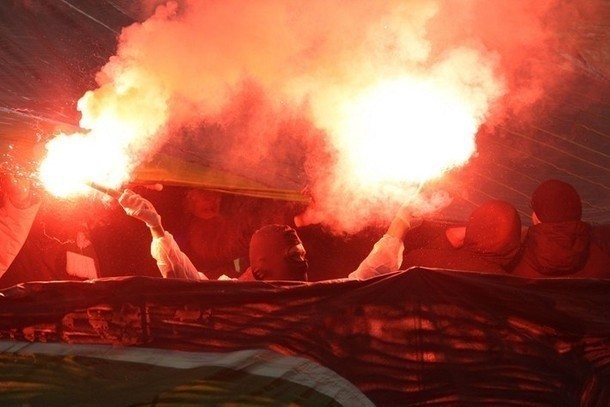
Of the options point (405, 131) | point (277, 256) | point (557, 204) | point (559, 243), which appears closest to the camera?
point (277, 256)

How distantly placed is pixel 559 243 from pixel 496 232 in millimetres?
295

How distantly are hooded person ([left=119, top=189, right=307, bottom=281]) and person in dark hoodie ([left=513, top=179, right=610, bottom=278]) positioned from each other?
1128 mm

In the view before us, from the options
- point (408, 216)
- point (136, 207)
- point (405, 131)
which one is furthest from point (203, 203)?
point (408, 216)

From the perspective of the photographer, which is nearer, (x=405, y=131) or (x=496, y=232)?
(x=496, y=232)

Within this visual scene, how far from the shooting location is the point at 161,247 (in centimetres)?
397

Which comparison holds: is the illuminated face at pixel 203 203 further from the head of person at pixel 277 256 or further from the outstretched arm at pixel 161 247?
the head of person at pixel 277 256

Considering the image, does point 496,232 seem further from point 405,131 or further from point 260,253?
point 260,253

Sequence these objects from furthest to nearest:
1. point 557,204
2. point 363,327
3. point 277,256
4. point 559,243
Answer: point 557,204 < point 559,243 < point 277,256 < point 363,327

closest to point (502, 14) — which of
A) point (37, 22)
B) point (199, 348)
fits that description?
point (37, 22)

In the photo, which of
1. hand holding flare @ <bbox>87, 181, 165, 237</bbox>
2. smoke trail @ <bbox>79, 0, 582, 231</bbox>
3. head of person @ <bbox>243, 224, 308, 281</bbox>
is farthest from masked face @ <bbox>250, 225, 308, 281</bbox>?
smoke trail @ <bbox>79, 0, 582, 231</bbox>

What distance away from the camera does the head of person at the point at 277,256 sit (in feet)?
12.6

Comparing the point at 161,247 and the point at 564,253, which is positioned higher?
the point at 161,247

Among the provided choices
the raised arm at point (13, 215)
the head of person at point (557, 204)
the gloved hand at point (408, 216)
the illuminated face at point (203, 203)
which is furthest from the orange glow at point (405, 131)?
the raised arm at point (13, 215)

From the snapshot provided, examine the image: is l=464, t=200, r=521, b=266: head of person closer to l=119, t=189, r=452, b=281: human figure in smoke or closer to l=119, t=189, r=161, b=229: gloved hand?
l=119, t=189, r=452, b=281: human figure in smoke
